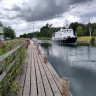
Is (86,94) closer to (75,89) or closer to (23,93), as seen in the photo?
(75,89)

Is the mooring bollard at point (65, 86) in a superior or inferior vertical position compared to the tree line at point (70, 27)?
inferior

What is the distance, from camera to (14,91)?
2.86m

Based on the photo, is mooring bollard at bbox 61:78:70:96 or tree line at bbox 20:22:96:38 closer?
mooring bollard at bbox 61:78:70:96

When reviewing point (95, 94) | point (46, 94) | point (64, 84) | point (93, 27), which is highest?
point (93, 27)

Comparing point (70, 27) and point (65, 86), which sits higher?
point (70, 27)

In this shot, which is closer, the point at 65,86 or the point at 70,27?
the point at 65,86

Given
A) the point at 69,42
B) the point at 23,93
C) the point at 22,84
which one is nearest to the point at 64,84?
the point at 23,93

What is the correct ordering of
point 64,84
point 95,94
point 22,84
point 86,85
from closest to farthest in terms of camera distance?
point 64,84
point 22,84
point 95,94
point 86,85

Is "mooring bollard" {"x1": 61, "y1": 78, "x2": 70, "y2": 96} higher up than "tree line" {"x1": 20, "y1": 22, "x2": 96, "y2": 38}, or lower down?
lower down

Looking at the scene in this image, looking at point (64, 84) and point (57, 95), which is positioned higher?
point (64, 84)

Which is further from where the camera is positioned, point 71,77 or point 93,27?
point 93,27

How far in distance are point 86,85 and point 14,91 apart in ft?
13.1

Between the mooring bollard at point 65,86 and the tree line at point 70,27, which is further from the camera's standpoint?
the tree line at point 70,27

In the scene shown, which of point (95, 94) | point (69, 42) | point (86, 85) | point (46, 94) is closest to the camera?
point (46, 94)
